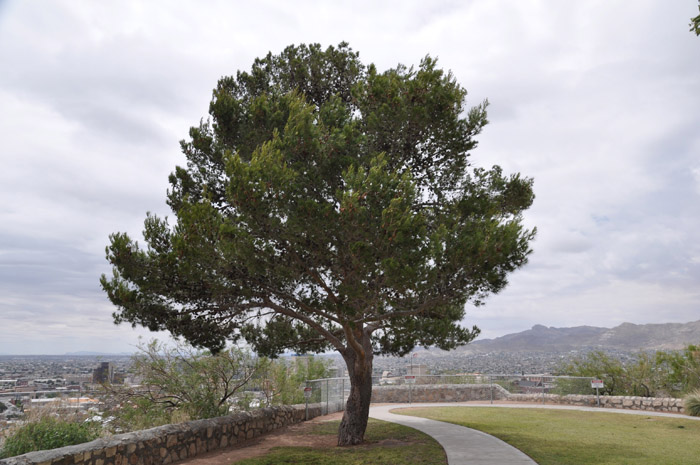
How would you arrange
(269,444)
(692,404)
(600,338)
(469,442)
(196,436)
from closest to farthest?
(196,436)
(469,442)
(269,444)
(692,404)
(600,338)

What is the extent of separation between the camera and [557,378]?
22.2 metres

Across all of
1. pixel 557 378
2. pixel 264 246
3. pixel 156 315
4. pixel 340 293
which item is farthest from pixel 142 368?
pixel 557 378

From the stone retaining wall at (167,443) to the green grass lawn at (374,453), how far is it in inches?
57.4

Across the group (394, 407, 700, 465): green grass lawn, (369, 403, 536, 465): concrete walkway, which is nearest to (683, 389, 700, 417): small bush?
(394, 407, 700, 465): green grass lawn

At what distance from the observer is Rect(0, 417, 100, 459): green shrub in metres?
8.73

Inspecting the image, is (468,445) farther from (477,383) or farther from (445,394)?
(477,383)

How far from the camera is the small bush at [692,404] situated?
16.3m

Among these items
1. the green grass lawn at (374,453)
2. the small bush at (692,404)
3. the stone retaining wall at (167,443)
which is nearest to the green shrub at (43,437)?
the stone retaining wall at (167,443)

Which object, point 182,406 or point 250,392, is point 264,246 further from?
point 250,392

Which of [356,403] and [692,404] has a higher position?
[356,403]

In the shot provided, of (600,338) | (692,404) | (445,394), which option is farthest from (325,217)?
(600,338)

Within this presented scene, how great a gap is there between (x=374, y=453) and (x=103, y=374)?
8.10 m

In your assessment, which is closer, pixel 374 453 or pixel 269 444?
pixel 374 453

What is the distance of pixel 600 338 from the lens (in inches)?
5148
